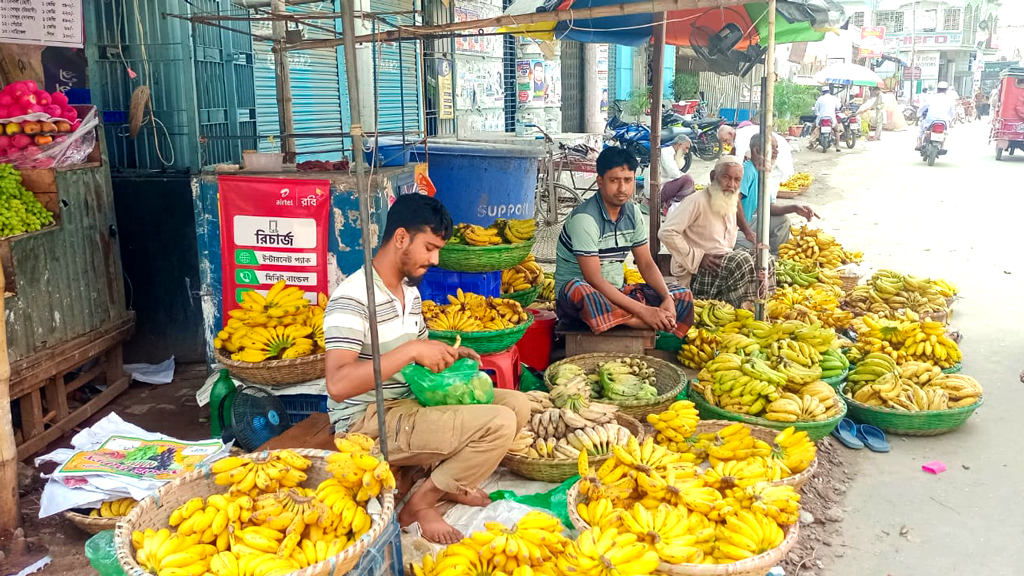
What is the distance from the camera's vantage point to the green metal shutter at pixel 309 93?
285 inches

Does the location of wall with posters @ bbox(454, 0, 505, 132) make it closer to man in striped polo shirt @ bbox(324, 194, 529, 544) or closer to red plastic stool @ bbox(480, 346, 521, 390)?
red plastic stool @ bbox(480, 346, 521, 390)

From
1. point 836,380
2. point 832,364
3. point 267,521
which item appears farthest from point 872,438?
point 267,521

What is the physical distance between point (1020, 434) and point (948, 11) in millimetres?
57157

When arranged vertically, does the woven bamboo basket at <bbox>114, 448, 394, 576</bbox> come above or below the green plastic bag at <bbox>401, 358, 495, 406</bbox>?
below

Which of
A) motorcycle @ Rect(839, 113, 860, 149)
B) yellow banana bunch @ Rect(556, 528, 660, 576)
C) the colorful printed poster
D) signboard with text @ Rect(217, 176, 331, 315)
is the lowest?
the colorful printed poster

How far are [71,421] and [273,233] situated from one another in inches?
67.7

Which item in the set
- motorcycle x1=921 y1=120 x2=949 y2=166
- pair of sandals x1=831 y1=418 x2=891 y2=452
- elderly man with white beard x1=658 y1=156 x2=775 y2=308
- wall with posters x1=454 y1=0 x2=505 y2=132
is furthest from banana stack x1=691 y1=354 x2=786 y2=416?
motorcycle x1=921 y1=120 x2=949 y2=166

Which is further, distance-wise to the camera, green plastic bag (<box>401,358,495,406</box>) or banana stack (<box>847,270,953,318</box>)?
banana stack (<box>847,270,953,318</box>)

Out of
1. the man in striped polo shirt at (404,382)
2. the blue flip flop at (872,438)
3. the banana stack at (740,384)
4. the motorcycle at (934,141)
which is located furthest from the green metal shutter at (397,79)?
the motorcycle at (934,141)

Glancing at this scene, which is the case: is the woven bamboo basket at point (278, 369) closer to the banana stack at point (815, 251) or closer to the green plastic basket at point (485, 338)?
the green plastic basket at point (485, 338)

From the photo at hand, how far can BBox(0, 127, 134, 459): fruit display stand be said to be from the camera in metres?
4.56

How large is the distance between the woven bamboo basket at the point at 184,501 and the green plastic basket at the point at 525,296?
303cm

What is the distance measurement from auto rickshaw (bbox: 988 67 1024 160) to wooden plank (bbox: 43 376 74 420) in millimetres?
21466

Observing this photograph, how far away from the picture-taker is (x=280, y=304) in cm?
467
